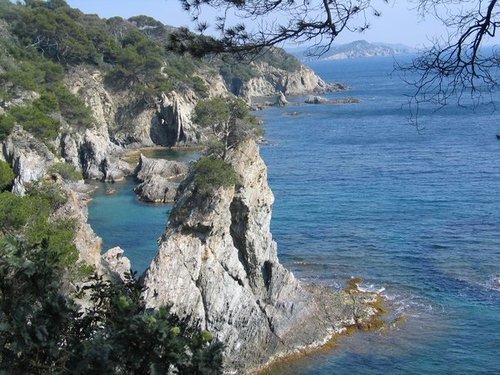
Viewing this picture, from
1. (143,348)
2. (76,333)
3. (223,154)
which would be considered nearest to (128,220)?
(223,154)

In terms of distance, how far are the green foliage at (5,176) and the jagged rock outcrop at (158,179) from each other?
47.3 feet

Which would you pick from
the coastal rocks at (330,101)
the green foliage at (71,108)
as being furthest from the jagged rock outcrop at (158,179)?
the coastal rocks at (330,101)

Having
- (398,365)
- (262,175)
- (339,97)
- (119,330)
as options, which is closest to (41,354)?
(119,330)

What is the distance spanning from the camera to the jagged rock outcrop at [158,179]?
44688mm

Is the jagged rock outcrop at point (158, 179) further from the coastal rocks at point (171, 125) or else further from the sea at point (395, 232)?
the coastal rocks at point (171, 125)

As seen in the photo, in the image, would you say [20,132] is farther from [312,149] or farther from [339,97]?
[339,97]

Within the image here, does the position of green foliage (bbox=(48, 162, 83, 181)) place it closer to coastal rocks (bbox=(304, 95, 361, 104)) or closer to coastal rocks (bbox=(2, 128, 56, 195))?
coastal rocks (bbox=(2, 128, 56, 195))

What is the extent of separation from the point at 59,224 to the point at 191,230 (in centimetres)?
479

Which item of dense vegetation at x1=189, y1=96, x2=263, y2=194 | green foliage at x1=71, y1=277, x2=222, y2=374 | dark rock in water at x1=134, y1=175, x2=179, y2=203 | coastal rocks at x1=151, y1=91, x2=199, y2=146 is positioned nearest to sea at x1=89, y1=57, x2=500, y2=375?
dark rock in water at x1=134, y1=175, x2=179, y2=203

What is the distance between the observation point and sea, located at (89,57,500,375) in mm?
22859

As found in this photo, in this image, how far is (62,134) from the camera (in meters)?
50.7

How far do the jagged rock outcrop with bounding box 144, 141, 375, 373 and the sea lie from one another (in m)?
1.36

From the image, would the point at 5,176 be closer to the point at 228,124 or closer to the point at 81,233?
the point at 81,233

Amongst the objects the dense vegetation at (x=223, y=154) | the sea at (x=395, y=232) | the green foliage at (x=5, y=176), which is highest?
the dense vegetation at (x=223, y=154)
